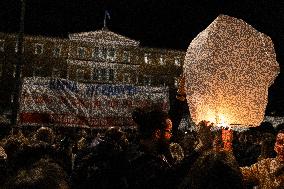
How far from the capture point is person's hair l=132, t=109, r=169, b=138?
3752mm

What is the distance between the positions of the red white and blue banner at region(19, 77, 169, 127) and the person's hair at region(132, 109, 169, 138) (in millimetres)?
5302

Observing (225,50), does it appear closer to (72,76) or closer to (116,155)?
(116,155)

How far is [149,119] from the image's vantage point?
3.75 metres

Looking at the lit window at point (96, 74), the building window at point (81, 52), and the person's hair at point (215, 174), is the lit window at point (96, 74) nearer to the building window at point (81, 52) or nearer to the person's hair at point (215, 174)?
the building window at point (81, 52)

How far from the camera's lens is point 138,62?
6294 centimetres

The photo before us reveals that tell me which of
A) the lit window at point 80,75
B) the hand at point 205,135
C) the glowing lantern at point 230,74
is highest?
the glowing lantern at point 230,74

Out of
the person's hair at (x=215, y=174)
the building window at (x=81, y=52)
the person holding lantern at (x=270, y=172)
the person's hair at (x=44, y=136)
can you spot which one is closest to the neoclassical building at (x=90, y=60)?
the building window at (x=81, y=52)

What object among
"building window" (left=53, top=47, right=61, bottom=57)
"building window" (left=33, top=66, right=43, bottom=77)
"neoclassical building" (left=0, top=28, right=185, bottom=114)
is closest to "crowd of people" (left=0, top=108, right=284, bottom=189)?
"neoclassical building" (left=0, top=28, right=185, bottom=114)

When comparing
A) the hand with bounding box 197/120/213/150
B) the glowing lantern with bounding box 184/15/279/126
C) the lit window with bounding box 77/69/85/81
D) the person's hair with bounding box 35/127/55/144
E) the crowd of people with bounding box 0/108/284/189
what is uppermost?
the glowing lantern with bounding box 184/15/279/126

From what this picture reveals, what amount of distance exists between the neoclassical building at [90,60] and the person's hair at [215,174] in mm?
56825

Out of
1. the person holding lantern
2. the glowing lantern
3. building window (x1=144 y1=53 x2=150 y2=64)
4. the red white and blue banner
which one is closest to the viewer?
the glowing lantern

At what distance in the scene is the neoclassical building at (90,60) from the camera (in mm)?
57938

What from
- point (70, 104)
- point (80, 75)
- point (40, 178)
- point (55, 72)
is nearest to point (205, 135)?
point (40, 178)

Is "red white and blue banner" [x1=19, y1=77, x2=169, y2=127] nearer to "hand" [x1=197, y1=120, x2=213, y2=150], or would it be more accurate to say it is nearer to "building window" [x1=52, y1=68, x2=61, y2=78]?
"hand" [x1=197, y1=120, x2=213, y2=150]
